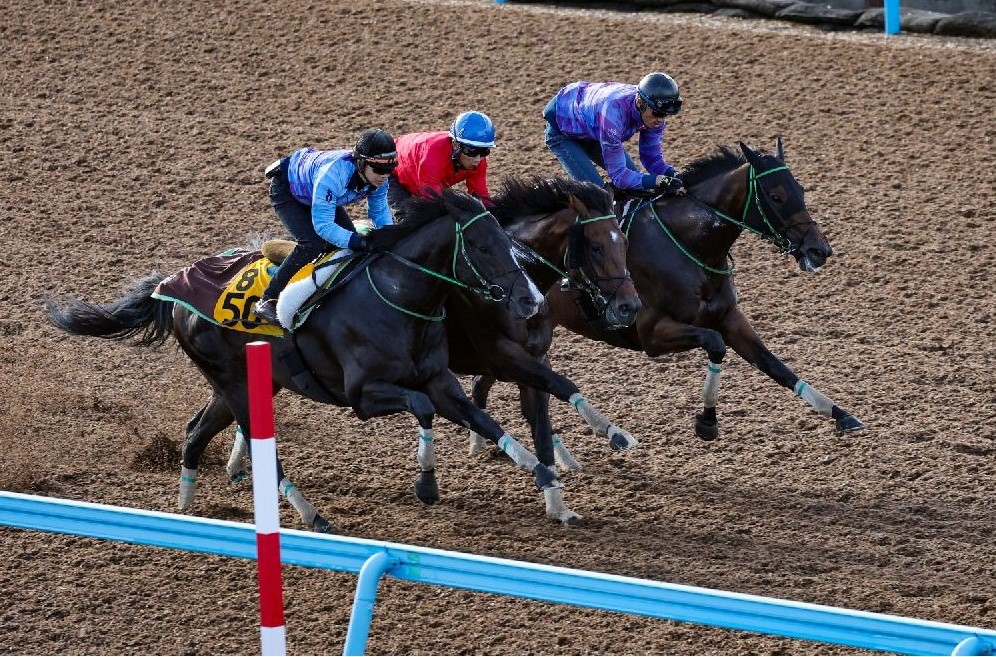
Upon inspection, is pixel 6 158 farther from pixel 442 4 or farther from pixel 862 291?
pixel 862 291

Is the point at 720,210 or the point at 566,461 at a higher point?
the point at 720,210

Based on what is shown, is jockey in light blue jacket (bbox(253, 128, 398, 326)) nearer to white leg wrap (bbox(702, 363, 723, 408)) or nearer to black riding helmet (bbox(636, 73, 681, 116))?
black riding helmet (bbox(636, 73, 681, 116))

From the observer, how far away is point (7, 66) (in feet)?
47.8

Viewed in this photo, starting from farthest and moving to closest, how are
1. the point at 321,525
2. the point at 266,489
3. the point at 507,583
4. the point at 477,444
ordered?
the point at 477,444 → the point at 321,525 → the point at 507,583 → the point at 266,489

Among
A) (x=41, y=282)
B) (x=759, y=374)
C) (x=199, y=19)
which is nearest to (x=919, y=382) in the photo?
(x=759, y=374)

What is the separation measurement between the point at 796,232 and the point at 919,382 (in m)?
1.68

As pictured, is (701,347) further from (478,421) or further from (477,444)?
(478,421)

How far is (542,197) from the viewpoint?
750cm

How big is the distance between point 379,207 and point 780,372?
2.28m

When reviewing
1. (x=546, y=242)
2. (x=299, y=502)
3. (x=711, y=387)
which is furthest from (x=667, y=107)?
(x=299, y=502)

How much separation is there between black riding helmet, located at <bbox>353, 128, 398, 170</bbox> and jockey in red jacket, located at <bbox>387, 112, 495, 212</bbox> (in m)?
0.26

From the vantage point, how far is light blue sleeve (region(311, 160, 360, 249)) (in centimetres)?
694

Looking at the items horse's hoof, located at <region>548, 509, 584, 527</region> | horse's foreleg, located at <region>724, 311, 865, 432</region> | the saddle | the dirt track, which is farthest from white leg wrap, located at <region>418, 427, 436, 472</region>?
horse's foreleg, located at <region>724, 311, 865, 432</region>

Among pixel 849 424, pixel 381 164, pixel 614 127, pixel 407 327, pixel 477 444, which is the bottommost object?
pixel 477 444
